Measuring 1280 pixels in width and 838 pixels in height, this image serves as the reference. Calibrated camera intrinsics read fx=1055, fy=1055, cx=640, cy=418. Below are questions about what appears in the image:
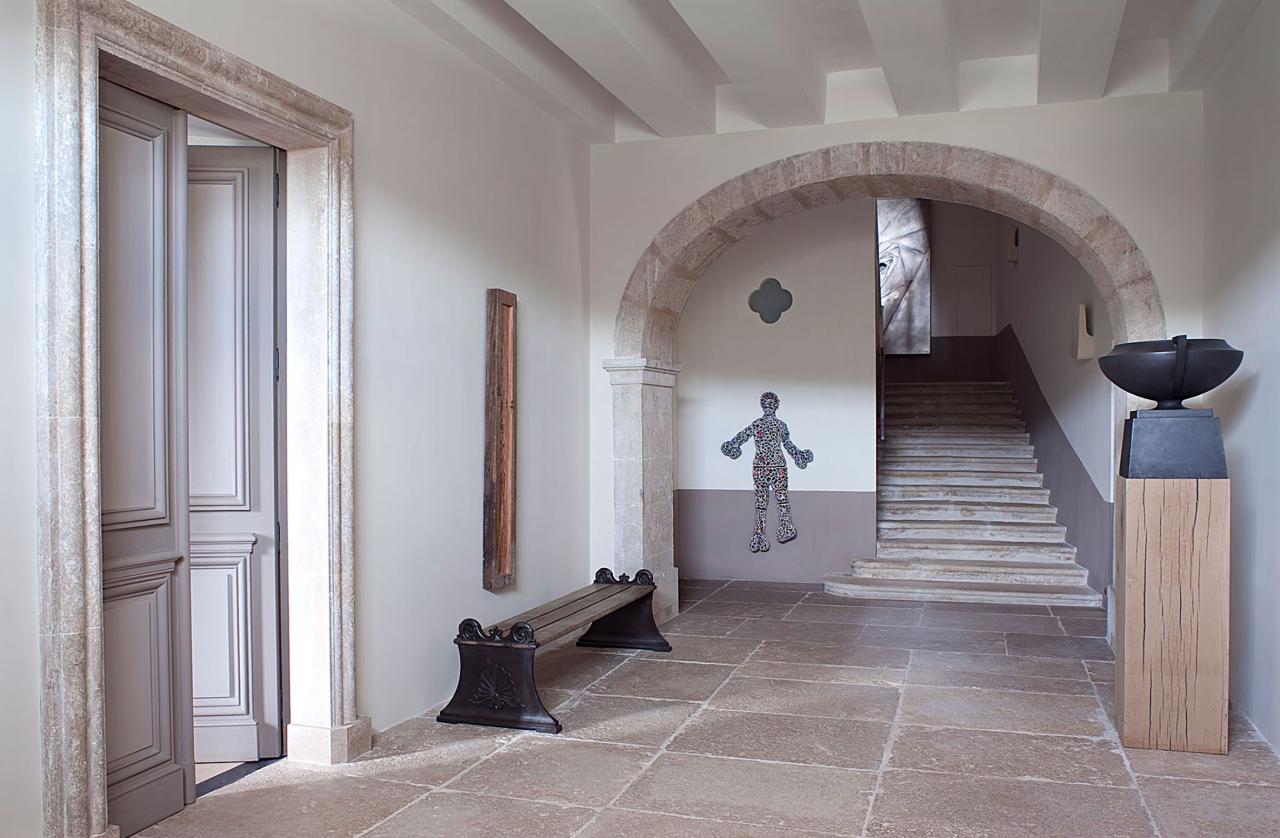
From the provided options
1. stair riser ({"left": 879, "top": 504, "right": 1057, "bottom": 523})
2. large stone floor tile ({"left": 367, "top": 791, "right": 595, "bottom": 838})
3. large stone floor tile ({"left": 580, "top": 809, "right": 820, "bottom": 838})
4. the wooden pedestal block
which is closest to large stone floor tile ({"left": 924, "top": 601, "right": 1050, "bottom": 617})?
stair riser ({"left": 879, "top": 504, "right": 1057, "bottom": 523})

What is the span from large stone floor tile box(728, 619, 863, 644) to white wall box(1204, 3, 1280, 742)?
1945mm

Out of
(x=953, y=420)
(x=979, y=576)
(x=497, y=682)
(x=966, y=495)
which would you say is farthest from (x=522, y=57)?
(x=953, y=420)

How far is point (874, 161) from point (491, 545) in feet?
9.24

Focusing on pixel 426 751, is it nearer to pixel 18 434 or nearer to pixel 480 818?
pixel 480 818

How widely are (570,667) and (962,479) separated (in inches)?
183

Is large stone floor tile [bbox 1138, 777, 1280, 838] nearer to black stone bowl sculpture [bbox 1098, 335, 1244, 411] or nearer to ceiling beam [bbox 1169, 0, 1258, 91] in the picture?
black stone bowl sculpture [bbox 1098, 335, 1244, 411]

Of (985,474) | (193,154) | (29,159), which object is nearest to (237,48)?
(193,154)

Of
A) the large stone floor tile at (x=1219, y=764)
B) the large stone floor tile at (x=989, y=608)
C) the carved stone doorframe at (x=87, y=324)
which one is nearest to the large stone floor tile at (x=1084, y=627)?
the large stone floor tile at (x=989, y=608)

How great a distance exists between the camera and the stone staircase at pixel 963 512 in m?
7.09

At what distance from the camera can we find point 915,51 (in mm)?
4605

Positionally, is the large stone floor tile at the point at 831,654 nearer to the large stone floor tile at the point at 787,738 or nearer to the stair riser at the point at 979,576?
the large stone floor tile at the point at 787,738

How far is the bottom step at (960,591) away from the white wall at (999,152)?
204cm

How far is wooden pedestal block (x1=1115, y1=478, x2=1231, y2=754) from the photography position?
150 inches

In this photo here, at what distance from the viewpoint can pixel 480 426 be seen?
4.77m
